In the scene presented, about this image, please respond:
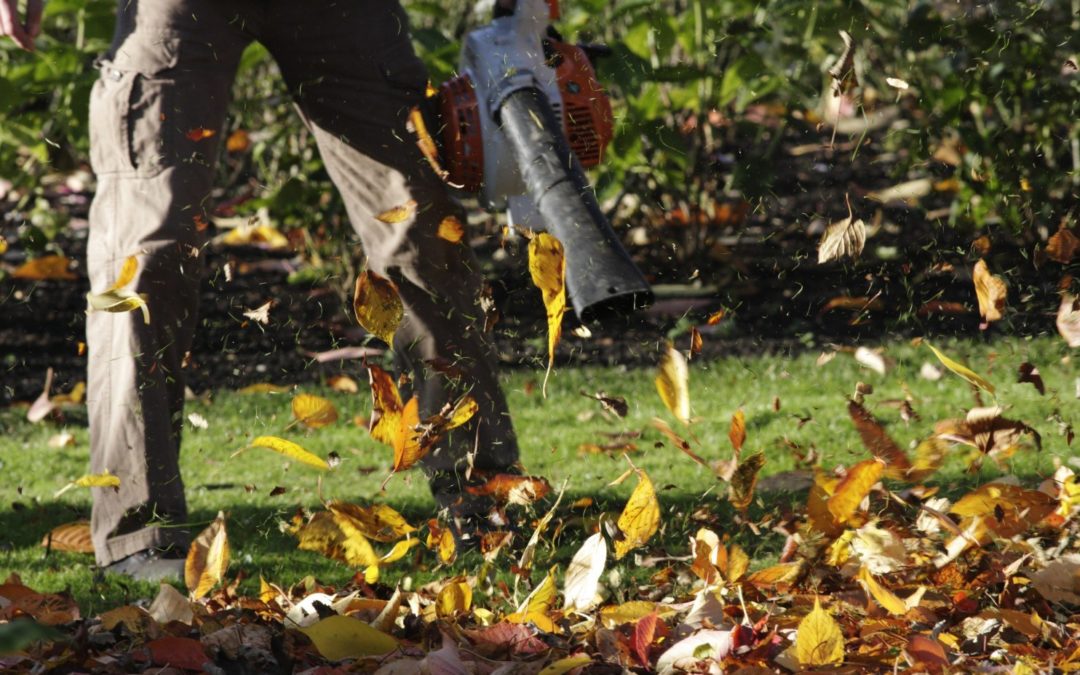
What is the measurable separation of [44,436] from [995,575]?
9.36ft

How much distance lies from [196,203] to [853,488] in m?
1.30

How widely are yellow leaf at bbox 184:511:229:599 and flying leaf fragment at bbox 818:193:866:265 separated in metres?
1.24

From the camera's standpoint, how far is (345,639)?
1961 millimetres

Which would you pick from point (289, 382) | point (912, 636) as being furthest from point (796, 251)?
point (912, 636)

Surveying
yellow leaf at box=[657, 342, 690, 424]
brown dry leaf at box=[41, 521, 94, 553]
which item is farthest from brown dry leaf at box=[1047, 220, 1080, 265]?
brown dry leaf at box=[41, 521, 94, 553]

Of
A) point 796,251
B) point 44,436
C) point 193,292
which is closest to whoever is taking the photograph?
point 193,292

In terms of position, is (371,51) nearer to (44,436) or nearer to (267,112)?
(44,436)

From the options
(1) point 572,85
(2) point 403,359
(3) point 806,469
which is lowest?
(3) point 806,469

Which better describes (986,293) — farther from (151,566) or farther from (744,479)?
(151,566)

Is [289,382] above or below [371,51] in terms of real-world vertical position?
below

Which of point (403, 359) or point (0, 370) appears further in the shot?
point (0, 370)

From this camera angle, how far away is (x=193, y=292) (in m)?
2.66

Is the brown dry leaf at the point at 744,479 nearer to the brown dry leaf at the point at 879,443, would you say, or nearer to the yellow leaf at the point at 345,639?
the brown dry leaf at the point at 879,443

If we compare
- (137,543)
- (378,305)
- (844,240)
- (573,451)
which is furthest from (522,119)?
(573,451)
